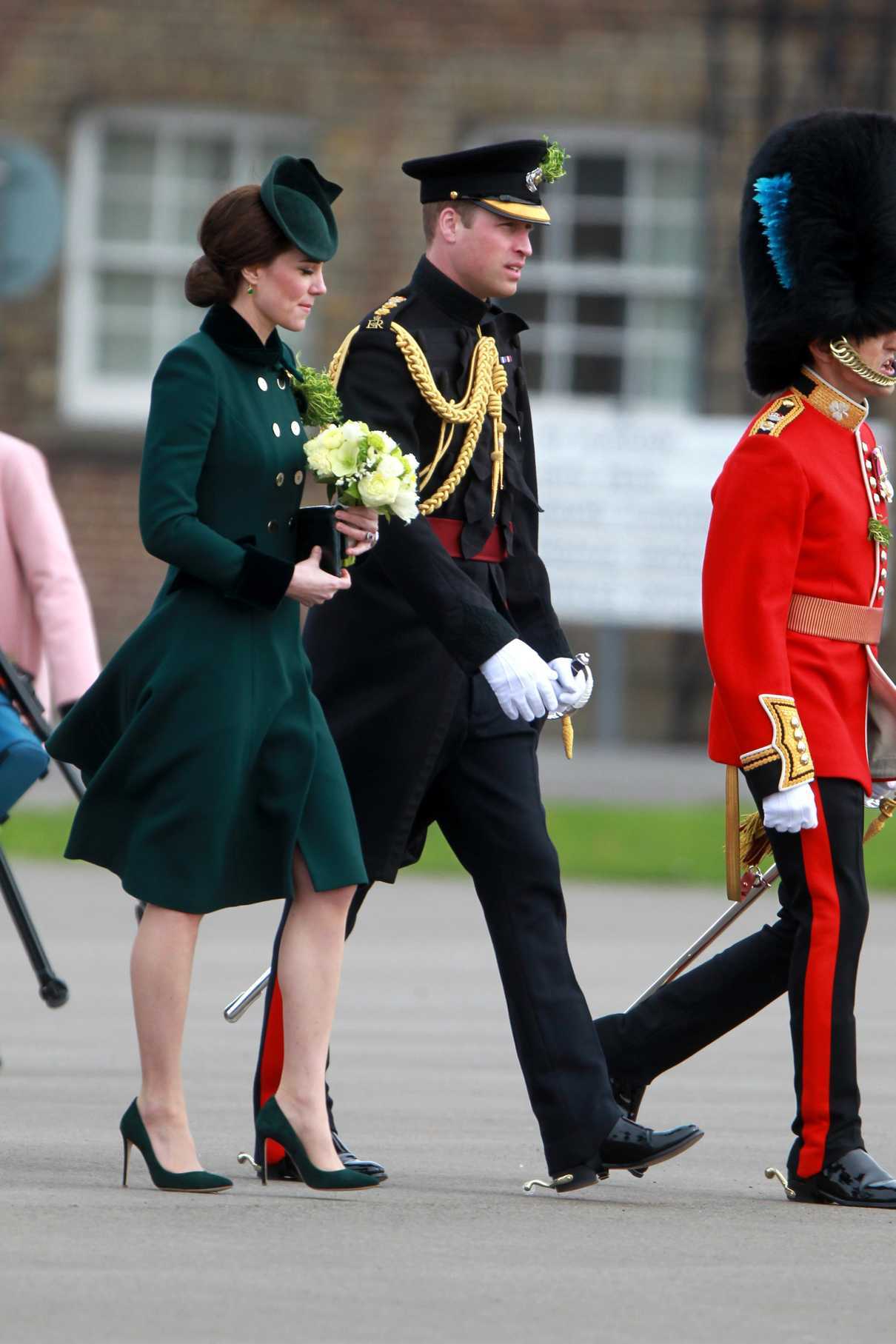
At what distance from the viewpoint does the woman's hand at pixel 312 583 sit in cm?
496

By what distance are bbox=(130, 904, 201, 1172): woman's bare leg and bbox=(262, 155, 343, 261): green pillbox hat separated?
121 cm

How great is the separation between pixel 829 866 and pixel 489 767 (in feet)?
2.15

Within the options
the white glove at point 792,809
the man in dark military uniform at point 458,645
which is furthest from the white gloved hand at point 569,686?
the white glove at point 792,809

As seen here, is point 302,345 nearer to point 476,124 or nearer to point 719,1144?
point 476,124

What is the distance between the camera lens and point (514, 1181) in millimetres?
5480

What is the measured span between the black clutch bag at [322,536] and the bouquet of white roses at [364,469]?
0.04m

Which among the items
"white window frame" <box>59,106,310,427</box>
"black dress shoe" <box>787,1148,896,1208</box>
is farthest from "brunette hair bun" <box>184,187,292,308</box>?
"white window frame" <box>59,106,310,427</box>

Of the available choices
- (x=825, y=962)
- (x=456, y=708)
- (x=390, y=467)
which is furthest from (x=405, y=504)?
(x=825, y=962)

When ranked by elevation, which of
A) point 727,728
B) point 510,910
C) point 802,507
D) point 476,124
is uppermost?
point 476,124

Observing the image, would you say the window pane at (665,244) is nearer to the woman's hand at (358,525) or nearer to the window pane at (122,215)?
the window pane at (122,215)

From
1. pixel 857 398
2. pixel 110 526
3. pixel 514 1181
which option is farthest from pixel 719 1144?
pixel 110 526

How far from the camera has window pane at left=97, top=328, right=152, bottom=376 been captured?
1752cm

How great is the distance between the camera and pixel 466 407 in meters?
5.36

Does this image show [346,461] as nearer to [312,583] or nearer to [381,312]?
[312,583]
